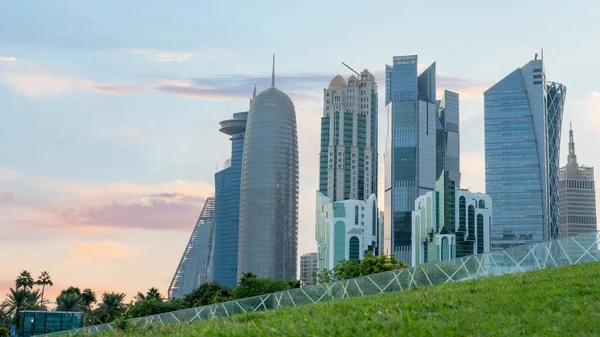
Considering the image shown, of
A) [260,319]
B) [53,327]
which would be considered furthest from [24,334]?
[260,319]

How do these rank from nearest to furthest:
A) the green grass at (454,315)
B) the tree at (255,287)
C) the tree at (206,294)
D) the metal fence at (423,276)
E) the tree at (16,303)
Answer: the green grass at (454,315), the metal fence at (423,276), the tree at (16,303), the tree at (255,287), the tree at (206,294)

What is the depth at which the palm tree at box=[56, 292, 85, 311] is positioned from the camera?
106438mm

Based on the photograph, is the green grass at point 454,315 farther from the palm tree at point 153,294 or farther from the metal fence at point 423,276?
the palm tree at point 153,294

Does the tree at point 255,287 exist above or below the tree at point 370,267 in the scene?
below

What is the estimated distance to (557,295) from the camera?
3197cm

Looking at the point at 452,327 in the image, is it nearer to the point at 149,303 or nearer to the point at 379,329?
the point at 379,329

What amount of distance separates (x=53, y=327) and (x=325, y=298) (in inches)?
1495

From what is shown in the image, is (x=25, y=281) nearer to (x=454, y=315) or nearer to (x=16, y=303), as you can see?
(x=16, y=303)

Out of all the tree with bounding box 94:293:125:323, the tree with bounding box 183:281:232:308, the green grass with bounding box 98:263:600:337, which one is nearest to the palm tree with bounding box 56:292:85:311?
the tree with bounding box 94:293:125:323

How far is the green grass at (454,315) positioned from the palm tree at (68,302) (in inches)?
3015

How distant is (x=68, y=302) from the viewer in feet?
350

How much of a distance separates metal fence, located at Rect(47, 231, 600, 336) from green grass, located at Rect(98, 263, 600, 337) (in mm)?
5907

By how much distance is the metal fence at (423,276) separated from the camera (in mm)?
41875

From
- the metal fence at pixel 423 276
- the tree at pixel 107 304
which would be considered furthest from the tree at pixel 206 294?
the metal fence at pixel 423 276
